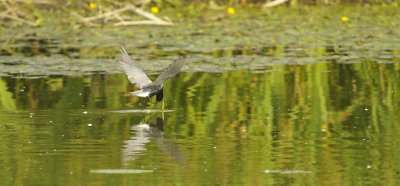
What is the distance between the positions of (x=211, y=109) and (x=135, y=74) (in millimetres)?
811

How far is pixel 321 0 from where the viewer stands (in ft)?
72.0

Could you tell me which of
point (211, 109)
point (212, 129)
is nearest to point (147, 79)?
point (211, 109)

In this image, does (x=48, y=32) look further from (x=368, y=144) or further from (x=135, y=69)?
(x=368, y=144)

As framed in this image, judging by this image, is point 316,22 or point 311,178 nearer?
point 311,178

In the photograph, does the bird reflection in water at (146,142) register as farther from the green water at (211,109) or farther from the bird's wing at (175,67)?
the bird's wing at (175,67)

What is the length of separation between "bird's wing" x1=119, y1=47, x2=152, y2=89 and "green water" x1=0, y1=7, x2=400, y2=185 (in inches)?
12.7

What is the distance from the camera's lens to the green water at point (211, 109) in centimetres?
601

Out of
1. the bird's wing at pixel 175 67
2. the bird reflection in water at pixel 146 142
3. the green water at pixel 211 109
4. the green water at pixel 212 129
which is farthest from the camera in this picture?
the bird's wing at pixel 175 67

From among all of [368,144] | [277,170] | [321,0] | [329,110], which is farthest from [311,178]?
[321,0]

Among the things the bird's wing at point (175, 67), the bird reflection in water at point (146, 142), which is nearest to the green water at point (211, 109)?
the bird reflection in water at point (146, 142)

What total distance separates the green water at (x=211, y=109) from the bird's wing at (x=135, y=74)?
323mm

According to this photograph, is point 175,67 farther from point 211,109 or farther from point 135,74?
point 211,109

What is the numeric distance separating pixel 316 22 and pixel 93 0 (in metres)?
6.26

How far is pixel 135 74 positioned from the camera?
29.1 feet
